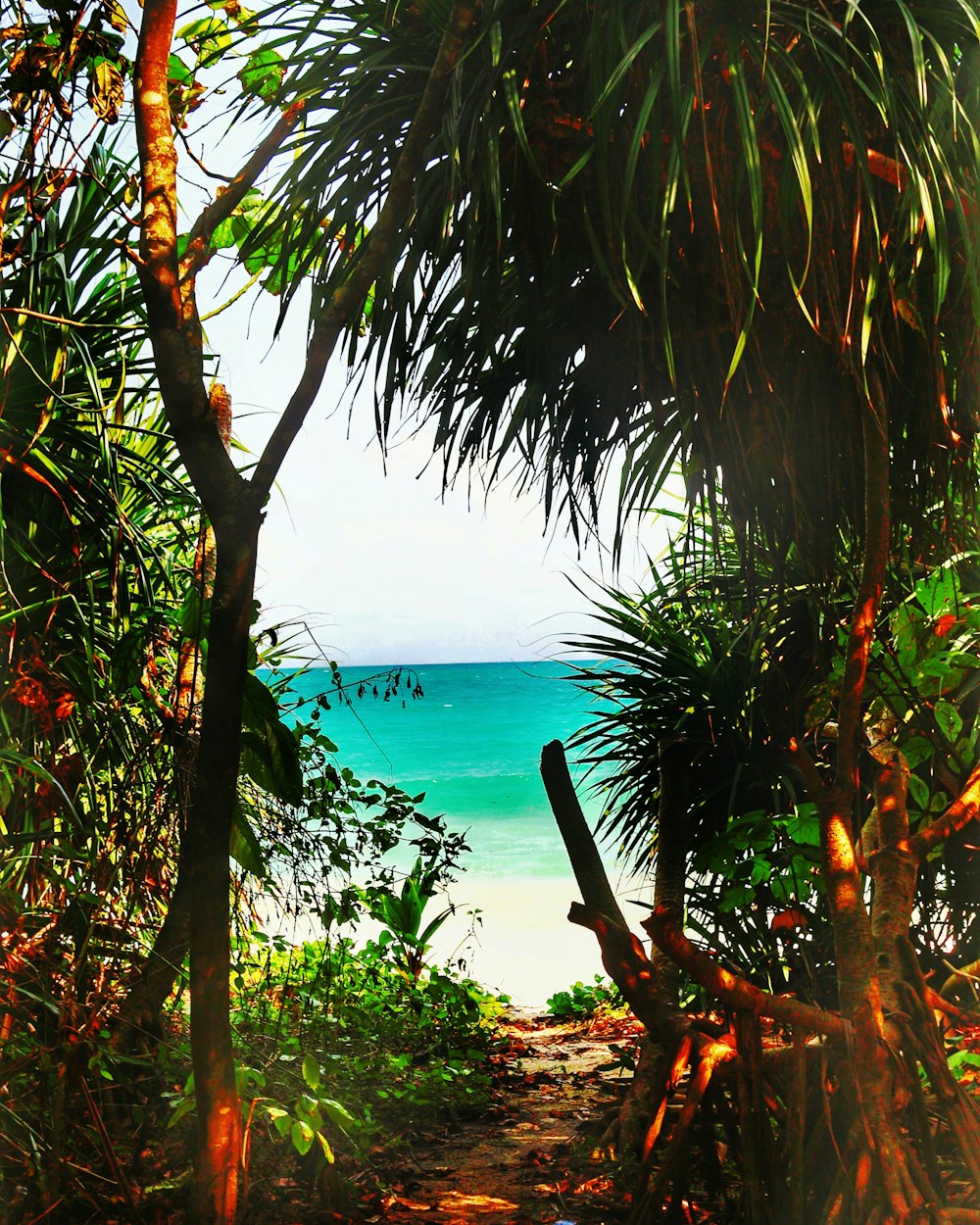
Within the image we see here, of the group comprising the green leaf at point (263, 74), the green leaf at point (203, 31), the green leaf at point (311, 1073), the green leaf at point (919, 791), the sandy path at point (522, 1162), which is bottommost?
the sandy path at point (522, 1162)

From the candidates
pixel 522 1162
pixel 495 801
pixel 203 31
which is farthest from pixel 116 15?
pixel 495 801

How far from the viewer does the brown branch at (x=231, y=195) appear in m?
1.66

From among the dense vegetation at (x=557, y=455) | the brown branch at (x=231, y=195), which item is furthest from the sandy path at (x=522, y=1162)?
the brown branch at (x=231, y=195)

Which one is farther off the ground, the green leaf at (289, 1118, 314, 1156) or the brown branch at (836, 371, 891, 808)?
the brown branch at (836, 371, 891, 808)

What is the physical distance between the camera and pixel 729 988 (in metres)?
1.41

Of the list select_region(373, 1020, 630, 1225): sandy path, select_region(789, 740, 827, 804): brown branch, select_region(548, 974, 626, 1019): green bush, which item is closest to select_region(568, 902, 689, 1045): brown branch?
select_region(789, 740, 827, 804): brown branch

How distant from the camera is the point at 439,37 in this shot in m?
1.75

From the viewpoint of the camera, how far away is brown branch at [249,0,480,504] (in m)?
1.50

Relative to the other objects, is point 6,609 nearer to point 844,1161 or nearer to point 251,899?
point 251,899

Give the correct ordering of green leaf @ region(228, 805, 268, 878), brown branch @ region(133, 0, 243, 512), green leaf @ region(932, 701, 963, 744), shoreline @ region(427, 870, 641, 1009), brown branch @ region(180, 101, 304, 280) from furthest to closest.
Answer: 1. shoreline @ region(427, 870, 641, 1009)
2. green leaf @ region(228, 805, 268, 878)
3. green leaf @ region(932, 701, 963, 744)
4. brown branch @ region(180, 101, 304, 280)
5. brown branch @ region(133, 0, 243, 512)

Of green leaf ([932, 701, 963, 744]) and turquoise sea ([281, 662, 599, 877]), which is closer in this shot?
green leaf ([932, 701, 963, 744])

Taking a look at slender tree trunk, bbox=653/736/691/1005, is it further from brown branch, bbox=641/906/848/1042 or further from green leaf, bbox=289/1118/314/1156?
green leaf, bbox=289/1118/314/1156

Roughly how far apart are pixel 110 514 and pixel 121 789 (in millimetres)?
502

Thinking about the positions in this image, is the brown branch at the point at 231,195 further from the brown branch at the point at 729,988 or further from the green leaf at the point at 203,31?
the brown branch at the point at 729,988
